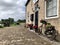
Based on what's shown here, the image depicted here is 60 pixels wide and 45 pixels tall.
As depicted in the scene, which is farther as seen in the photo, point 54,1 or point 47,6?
point 47,6

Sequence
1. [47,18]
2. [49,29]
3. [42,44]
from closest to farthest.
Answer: [42,44]
[49,29]
[47,18]

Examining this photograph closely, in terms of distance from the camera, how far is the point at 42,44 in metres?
6.06

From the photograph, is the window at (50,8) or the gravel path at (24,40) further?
the window at (50,8)

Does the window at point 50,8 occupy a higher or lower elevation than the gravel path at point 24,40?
higher

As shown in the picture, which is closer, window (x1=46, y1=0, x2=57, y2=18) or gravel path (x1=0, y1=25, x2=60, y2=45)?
gravel path (x1=0, y1=25, x2=60, y2=45)

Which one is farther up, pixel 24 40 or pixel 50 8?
pixel 50 8

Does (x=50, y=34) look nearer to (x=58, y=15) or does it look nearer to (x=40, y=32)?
(x=58, y=15)

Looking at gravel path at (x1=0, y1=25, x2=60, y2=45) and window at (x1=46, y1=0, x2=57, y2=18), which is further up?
window at (x1=46, y1=0, x2=57, y2=18)

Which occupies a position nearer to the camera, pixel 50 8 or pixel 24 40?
pixel 24 40

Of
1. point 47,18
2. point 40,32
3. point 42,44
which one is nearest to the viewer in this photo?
point 42,44

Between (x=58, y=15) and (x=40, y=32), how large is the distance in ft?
10.7

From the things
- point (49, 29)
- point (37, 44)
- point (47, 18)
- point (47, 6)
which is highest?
point (47, 6)

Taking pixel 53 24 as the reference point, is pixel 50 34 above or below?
below

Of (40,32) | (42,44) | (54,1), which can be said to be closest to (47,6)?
(54,1)
